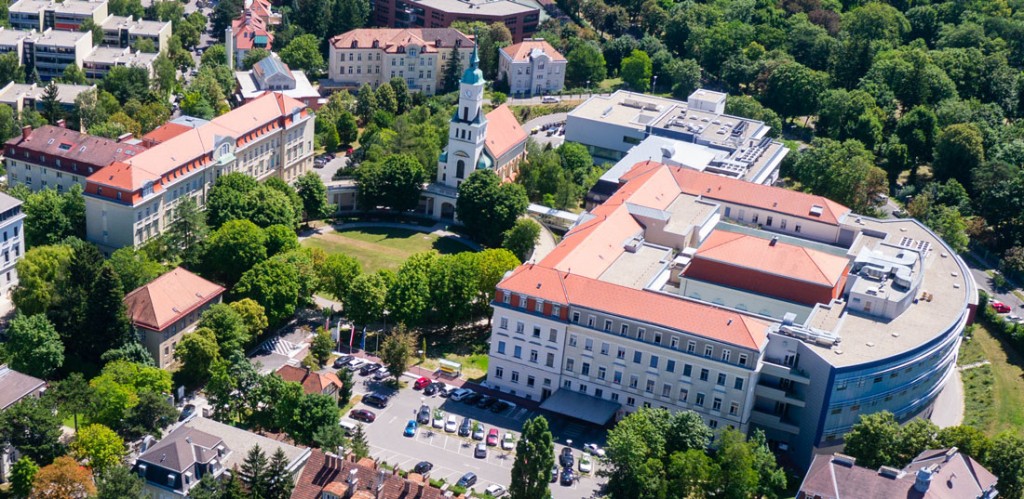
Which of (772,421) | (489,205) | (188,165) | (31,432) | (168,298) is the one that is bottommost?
(31,432)

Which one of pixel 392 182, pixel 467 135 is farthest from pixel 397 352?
pixel 467 135

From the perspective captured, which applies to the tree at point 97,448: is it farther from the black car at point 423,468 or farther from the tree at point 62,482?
the black car at point 423,468

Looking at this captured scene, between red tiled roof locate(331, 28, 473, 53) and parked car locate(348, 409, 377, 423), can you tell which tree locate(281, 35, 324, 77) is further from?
parked car locate(348, 409, 377, 423)

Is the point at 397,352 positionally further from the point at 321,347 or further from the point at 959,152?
the point at 959,152

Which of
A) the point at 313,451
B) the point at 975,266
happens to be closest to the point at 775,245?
the point at 975,266

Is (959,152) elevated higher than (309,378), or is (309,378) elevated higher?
(959,152)

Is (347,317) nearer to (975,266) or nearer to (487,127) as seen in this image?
(487,127)

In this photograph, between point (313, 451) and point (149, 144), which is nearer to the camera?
point (313, 451)
